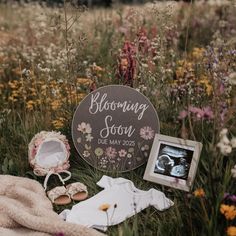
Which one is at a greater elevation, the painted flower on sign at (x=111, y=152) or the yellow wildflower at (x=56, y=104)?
the yellow wildflower at (x=56, y=104)

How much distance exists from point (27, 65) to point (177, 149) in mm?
2550

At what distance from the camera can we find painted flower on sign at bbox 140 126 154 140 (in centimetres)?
372

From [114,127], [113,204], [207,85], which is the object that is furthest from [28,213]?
[207,85]

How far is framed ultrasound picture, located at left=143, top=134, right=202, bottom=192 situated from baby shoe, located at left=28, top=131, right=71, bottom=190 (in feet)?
1.97

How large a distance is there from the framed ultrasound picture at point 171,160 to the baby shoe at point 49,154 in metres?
0.60

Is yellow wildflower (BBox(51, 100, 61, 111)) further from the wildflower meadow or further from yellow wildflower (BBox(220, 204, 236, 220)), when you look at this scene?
yellow wildflower (BBox(220, 204, 236, 220))

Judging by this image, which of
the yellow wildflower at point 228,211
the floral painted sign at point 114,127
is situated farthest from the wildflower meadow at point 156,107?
the floral painted sign at point 114,127

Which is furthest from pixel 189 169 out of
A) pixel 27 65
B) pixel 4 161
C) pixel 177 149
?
pixel 27 65

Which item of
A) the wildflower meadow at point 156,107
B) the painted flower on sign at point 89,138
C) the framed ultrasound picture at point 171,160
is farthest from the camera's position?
the painted flower on sign at point 89,138

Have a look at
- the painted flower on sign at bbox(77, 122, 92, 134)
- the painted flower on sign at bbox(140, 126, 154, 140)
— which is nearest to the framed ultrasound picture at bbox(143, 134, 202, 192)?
the painted flower on sign at bbox(140, 126, 154, 140)

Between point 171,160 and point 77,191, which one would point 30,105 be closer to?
point 77,191

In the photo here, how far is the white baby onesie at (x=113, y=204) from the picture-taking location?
122 inches

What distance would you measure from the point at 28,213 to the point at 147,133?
1.06 m

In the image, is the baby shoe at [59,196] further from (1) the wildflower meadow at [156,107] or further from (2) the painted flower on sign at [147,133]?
(2) the painted flower on sign at [147,133]
